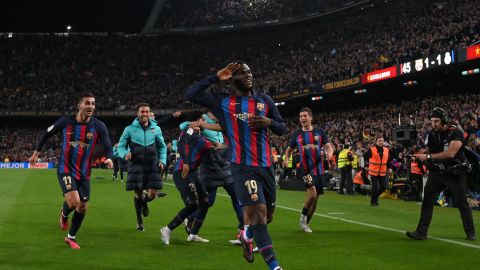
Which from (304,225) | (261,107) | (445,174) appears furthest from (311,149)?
(261,107)

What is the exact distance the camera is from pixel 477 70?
29625mm

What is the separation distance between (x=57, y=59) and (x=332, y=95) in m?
38.8

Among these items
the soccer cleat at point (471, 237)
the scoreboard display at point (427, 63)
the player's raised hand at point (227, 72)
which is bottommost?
the soccer cleat at point (471, 237)

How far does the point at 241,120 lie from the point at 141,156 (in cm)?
479

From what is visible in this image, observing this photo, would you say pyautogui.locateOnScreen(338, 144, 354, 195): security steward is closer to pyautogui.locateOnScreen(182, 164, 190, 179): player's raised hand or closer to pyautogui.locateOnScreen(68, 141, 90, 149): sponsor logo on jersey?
pyautogui.locateOnScreen(182, 164, 190, 179): player's raised hand

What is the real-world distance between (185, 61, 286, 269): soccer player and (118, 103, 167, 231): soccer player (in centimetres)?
449

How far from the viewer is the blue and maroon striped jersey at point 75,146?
820 cm

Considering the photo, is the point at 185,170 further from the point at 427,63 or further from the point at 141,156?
the point at 427,63

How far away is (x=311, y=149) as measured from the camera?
10656 millimetres

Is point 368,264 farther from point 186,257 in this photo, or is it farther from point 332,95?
point 332,95

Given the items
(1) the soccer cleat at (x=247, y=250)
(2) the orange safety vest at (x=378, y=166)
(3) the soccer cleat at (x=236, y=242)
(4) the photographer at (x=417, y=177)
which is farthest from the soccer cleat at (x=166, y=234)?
(4) the photographer at (x=417, y=177)

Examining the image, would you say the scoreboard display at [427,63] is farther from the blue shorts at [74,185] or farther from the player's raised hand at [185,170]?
the blue shorts at [74,185]

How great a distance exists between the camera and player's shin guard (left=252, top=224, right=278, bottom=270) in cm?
514

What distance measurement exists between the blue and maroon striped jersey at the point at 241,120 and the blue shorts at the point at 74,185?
3.24 metres
